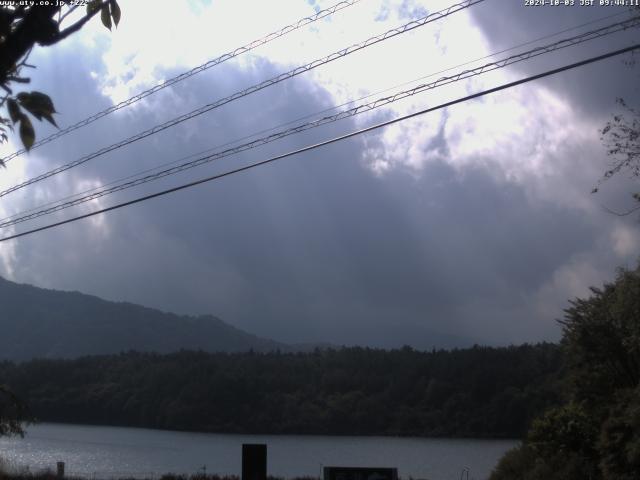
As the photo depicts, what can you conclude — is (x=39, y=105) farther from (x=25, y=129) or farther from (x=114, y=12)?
(x=114, y=12)

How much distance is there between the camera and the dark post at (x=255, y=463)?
37.7ft

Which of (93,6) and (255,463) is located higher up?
(93,6)

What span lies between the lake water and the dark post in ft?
93.0

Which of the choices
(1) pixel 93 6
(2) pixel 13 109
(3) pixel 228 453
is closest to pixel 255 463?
(1) pixel 93 6

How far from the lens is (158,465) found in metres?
52.0

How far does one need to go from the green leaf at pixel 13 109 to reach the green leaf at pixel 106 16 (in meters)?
0.79

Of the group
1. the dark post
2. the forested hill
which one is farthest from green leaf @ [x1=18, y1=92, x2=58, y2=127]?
the forested hill

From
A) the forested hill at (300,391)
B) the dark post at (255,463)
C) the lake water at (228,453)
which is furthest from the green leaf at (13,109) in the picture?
the forested hill at (300,391)

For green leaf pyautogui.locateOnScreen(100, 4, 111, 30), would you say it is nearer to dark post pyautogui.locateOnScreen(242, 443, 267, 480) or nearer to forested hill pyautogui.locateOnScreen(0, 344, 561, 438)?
dark post pyautogui.locateOnScreen(242, 443, 267, 480)

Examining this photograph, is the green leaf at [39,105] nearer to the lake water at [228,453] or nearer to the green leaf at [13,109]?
the green leaf at [13,109]

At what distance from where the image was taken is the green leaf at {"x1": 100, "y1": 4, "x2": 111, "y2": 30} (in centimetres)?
454

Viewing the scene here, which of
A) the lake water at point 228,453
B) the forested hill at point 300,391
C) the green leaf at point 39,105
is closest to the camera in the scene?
the green leaf at point 39,105

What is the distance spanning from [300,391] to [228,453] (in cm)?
2392

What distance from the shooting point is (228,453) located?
60.9 m
